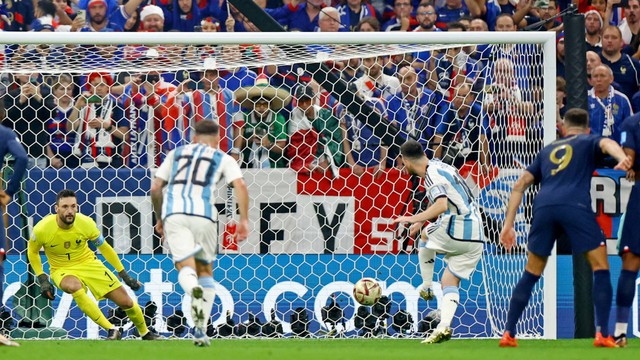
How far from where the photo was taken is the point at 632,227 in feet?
32.6

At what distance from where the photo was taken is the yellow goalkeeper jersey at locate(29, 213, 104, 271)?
1209 cm

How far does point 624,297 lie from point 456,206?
1.65 metres

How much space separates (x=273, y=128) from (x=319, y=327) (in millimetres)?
2085

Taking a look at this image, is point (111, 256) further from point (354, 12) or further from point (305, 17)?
point (354, 12)

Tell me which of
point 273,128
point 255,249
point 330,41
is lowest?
point 255,249

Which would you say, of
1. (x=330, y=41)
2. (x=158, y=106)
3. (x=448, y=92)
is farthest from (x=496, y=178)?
(x=158, y=106)

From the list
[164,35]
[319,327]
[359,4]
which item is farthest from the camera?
[359,4]

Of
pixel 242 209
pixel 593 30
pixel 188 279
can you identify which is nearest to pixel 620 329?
pixel 242 209

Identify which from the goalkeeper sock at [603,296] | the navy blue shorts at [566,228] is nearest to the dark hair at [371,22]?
the navy blue shorts at [566,228]

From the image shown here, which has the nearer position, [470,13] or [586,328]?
[586,328]

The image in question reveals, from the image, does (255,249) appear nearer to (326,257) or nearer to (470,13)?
(326,257)

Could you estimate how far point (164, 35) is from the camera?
1171 centimetres

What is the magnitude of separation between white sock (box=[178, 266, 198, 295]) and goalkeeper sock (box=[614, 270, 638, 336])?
3515 mm

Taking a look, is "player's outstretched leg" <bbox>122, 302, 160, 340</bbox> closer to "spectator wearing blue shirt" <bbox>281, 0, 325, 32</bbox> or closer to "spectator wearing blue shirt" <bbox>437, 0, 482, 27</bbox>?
"spectator wearing blue shirt" <bbox>281, 0, 325, 32</bbox>
